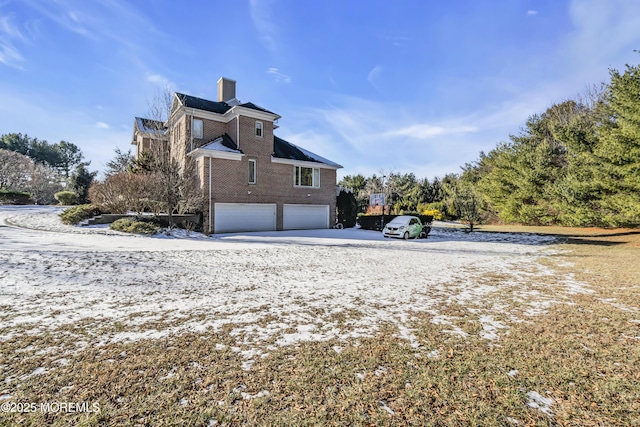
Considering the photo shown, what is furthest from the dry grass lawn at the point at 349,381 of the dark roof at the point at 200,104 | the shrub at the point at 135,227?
the dark roof at the point at 200,104

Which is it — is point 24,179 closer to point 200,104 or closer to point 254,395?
point 200,104

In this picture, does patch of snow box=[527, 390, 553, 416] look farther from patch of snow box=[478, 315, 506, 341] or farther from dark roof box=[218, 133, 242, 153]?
dark roof box=[218, 133, 242, 153]

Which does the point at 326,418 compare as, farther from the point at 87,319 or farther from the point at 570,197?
the point at 570,197

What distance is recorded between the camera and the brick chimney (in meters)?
24.4

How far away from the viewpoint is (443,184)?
4200cm

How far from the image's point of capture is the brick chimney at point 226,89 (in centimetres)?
2439

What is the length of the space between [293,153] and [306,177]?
2.19 meters

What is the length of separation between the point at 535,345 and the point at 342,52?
14866 millimetres

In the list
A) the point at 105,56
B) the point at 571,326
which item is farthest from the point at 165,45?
the point at 571,326

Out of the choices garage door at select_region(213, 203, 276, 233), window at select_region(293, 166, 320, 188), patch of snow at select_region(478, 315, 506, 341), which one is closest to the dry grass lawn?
patch of snow at select_region(478, 315, 506, 341)

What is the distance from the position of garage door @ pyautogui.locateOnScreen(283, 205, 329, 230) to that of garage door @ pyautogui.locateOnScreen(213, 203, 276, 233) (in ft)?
3.94

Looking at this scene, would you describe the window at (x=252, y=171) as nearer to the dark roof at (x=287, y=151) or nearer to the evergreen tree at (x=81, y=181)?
the dark roof at (x=287, y=151)

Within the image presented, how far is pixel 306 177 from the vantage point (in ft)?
73.2

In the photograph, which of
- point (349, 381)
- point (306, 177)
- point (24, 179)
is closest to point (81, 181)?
point (24, 179)
